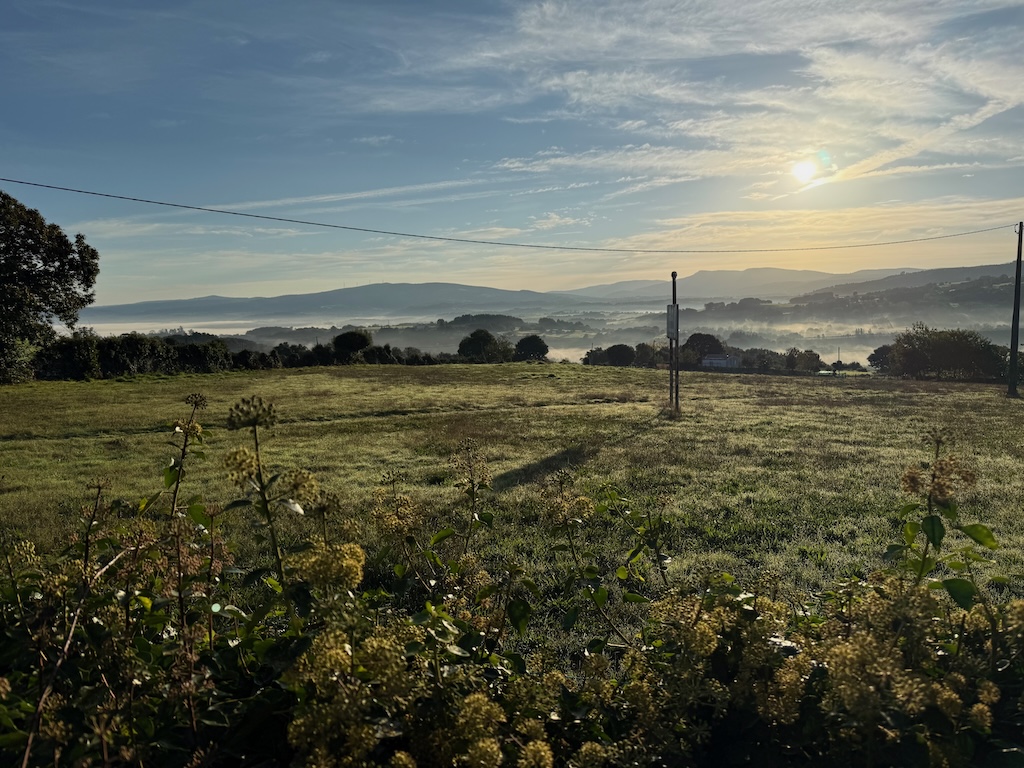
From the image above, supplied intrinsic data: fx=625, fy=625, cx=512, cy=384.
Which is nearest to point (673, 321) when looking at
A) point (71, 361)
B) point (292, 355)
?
point (292, 355)

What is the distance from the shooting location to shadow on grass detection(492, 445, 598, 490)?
1002 cm

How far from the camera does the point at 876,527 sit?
23.1 ft

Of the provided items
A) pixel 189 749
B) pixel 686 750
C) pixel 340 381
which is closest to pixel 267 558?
pixel 189 749

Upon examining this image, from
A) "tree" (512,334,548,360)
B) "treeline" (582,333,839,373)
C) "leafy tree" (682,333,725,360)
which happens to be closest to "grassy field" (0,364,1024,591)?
"treeline" (582,333,839,373)

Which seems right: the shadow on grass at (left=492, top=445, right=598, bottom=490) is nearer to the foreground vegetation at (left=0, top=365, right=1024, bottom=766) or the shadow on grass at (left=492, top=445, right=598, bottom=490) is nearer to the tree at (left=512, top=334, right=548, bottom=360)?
the foreground vegetation at (left=0, top=365, right=1024, bottom=766)

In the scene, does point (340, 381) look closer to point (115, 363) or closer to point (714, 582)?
point (115, 363)

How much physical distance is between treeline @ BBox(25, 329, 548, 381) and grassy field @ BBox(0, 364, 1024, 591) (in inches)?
174

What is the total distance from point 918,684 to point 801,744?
38 cm

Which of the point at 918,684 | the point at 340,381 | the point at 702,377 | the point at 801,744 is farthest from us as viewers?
the point at 702,377

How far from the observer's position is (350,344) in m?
45.7

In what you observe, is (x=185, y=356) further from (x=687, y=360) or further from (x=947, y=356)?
(x=947, y=356)

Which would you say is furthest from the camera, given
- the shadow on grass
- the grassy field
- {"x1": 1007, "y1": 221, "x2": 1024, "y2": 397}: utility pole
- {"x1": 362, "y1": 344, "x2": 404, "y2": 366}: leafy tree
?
{"x1": 362, "y1": 344, "x2": 404, "y2": 366}: leafy tree

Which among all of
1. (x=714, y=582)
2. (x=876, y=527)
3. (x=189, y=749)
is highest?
(x=714, y=582)

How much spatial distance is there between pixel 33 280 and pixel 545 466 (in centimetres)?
2936
